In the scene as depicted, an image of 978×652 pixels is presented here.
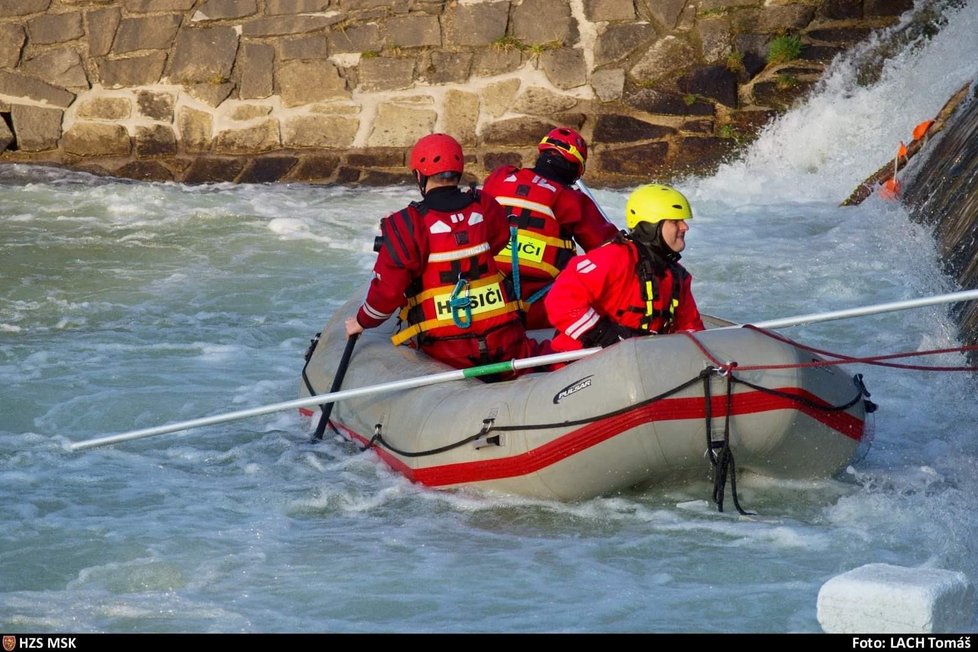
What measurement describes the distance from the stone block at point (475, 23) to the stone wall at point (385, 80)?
12mm

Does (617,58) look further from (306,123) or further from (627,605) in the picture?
(627,605)

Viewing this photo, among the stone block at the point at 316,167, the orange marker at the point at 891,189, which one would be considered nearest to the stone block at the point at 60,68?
the stone block at the point at 316,167

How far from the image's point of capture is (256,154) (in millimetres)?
12305

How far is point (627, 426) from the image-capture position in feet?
16.4

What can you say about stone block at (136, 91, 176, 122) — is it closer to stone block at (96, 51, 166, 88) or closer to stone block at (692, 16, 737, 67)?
stone block at (96, 51, 166, 88)

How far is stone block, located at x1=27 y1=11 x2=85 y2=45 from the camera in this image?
12.3 metres

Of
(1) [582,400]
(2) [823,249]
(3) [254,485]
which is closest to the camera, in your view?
(1) [582,400]

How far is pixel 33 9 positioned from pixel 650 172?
5.41 m

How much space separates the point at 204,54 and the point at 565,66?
120 inches

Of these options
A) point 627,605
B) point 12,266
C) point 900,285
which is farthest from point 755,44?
point 627,605

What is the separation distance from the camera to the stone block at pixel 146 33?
12188 mm

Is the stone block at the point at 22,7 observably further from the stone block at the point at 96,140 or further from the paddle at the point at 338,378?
the paddle at the point at 338,378

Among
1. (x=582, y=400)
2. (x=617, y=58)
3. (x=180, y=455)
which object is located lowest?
(x=180, y=455)

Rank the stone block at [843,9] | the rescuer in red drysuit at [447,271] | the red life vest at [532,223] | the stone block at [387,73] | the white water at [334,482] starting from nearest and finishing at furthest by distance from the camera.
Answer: the white water at [334,482] → the rescuer in red drysuit at [447,271] → the red life vest at [532,223] → the stone block at [843,9] → the stone block at [387,73]
